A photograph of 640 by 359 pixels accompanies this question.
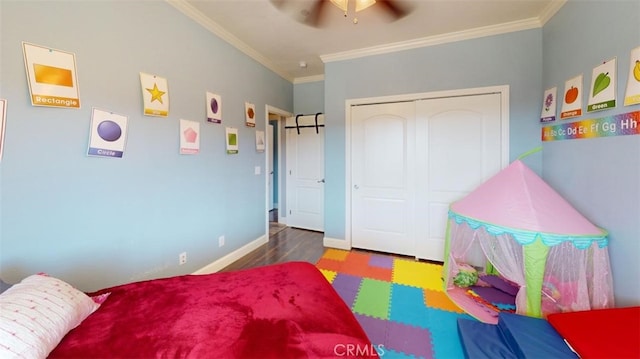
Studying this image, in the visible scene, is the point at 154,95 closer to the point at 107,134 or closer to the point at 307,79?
the point at 107,134

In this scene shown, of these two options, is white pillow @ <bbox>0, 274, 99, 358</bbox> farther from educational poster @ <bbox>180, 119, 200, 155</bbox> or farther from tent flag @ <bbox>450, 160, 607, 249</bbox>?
tent flag @ <bbox>450, 160, 607, 249</bbox>

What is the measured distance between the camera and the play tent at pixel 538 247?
158cm

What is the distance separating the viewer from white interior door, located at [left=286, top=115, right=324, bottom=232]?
425cm

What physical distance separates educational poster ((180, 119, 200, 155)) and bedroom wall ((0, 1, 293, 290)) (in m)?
0.05

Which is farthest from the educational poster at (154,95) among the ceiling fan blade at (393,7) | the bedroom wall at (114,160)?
the ceiling fan blade at (393,7)

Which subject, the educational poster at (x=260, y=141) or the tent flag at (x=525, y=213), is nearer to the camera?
the tent flag at (x=525, y=213)

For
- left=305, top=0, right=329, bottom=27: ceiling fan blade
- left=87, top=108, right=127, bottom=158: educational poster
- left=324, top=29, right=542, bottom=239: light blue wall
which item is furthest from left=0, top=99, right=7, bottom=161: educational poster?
left=324, top=29, right=542, bottom=239: light blue wall

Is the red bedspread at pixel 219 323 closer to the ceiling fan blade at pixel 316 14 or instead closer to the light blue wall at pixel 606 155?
the light blue wall at pixel 606 155

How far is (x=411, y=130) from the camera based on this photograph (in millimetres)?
3045

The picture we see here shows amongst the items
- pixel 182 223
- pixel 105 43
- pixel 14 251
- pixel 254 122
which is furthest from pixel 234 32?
pixel 14 251

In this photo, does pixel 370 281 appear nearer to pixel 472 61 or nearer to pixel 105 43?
pixel 472 61

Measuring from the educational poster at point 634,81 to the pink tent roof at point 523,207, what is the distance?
696 mm

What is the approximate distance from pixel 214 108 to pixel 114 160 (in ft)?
3.69

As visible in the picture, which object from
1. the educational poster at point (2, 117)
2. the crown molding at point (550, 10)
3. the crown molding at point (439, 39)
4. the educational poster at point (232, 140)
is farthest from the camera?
the educational poster at point (232, 140)
